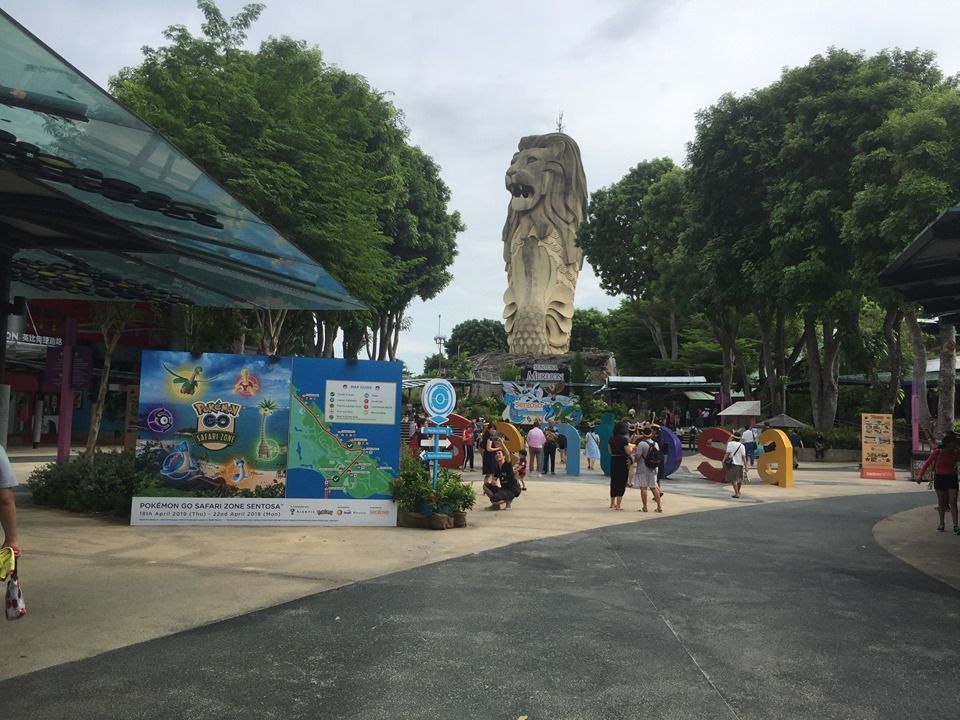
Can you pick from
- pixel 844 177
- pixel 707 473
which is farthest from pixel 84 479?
pixel 844 177

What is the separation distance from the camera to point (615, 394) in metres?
43.5

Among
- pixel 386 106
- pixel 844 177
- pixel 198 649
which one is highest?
pixel 386 106

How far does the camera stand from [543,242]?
48.8 meters

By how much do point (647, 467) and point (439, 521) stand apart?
4.46 metres

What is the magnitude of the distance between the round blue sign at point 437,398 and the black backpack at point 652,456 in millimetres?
3752

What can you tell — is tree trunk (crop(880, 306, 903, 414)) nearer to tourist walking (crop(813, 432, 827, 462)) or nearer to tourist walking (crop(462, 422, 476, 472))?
tourist walking (crop(813, 432, 827, 462))

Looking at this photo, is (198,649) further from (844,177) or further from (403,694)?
(844,177)

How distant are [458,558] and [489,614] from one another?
97.3 inches

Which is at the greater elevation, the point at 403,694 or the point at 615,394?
the point at 615,394

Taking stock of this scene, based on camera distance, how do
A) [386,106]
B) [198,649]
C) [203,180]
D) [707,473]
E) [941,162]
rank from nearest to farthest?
1. [198,649]
2. [203,180]
3. [941,162]
4. [707,473]
5. [386,106]

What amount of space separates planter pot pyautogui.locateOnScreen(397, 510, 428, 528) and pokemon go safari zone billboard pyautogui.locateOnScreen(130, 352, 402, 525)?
161 mm

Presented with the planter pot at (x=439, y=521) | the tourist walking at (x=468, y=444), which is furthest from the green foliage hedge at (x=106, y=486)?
the tourist walking at (x=468, y=444)

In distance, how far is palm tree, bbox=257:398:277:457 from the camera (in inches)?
421

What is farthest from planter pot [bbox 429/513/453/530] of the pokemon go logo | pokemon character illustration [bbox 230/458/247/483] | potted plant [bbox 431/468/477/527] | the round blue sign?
the pokemon go logo
